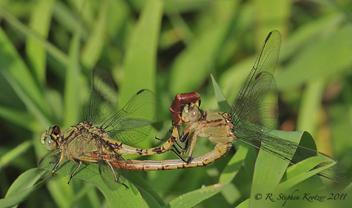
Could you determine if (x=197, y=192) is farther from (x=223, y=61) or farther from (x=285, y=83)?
(x=223, y=61)

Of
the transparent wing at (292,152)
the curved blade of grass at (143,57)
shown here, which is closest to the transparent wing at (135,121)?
the curved blade of grass at (143,57)

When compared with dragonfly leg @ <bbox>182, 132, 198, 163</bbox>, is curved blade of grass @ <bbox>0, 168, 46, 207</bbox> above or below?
above

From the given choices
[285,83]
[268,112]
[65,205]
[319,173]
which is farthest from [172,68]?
[319,173]

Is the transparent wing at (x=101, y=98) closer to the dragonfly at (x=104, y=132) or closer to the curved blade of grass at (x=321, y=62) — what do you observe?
the dragonfly at (x=104, y=132)

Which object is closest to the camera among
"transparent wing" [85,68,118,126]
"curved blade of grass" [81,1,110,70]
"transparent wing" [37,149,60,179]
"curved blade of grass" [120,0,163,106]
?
"transparent wing" [37,149,60,179]

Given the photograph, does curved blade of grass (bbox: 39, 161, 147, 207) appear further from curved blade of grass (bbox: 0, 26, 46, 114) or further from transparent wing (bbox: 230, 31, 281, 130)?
curved blade of grass (bbox: 0, 26, 46, 114)

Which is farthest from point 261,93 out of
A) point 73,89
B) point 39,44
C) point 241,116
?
point 39,44

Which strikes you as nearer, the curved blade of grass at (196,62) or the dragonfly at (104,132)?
the dragonfly at (104,132)

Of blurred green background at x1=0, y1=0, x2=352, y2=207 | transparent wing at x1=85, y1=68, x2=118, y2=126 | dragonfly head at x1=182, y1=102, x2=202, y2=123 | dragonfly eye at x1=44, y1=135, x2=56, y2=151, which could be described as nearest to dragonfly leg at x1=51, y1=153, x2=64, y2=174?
dragonfly eye at x1=44, y1=135, x2=56, y2=151

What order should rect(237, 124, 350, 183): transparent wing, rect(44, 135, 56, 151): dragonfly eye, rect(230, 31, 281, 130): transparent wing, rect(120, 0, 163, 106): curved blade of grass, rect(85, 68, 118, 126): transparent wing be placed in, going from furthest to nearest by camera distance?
rect(120, 0, 163, 106): curved blade of grass → rect(85, 68, 118, 126): transparent wing → rect(230, 31, 281, 130): transparent wing → rect(44, 135, 56, 151): dragonfly eye → rect(237, 124, 350, 183): transparent wing
